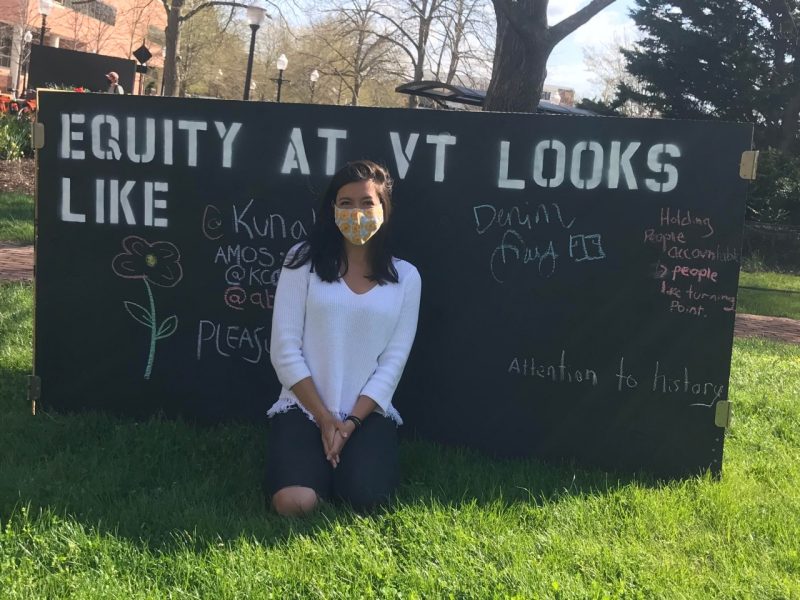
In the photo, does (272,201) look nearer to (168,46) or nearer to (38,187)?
(38,187)

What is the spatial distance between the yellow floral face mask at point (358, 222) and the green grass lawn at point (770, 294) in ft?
27.8

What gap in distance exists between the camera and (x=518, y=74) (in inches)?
383

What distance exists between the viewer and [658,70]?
2164cm

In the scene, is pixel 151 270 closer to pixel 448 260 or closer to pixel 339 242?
pixel 339 242

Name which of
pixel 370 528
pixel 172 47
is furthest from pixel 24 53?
pixel 370 528

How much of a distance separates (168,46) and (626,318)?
69.8 ft

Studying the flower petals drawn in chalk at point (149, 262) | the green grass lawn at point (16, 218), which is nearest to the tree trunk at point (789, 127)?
the green grass lawn at point (16, 218)

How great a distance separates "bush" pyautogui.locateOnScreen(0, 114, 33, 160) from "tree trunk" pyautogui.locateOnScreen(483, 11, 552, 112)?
9682 mm

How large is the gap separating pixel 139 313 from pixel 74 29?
43692mm

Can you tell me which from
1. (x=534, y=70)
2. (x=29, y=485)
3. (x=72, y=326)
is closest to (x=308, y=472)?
(x=29, y=485)

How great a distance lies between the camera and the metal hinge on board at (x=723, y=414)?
3.86m

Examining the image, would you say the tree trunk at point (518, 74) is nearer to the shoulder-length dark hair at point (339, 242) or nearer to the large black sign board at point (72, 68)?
the shoulder-length dark hair at point (339, 242)

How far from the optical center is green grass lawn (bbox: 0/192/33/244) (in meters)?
10.6

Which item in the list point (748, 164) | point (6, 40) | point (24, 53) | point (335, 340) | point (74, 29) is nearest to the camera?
point (335, 340)
